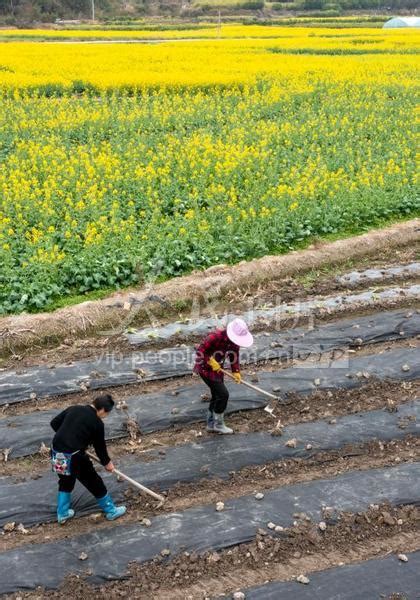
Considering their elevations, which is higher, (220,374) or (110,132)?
(110,132)

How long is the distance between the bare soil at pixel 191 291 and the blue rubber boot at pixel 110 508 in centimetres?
346

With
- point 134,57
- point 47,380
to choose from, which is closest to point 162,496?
point 47,380

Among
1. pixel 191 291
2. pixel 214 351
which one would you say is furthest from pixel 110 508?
pixel 191 291

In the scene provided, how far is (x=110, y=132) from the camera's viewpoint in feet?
54.3

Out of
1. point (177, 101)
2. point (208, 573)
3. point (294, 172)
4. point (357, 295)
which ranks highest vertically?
point (177, 101)

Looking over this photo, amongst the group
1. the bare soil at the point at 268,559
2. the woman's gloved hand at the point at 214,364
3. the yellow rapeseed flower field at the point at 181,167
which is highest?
the yellow rapeseed flower field at the point at 181,167

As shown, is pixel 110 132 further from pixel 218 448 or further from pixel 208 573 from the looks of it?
pixel 208 573

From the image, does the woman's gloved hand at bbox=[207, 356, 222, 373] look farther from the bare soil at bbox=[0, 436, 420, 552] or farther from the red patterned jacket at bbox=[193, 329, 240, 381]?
the bare soil at bbox=[0, 436, 420, 552]

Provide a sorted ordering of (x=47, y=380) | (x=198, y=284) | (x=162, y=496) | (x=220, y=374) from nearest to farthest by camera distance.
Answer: (x=162, y=496)
(x=220, y=374)
(x=47, y=380)
(x=198, y=284)

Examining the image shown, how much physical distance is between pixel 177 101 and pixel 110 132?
408 cm

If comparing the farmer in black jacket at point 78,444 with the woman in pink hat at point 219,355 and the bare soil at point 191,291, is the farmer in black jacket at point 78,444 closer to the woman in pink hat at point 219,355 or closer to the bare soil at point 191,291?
the woman in pink hat at point 219,355

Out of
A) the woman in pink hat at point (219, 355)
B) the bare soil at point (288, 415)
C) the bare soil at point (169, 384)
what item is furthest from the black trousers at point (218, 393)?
the bare soil at point (169, 384)

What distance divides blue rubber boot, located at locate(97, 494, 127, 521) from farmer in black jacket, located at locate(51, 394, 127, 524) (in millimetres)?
67

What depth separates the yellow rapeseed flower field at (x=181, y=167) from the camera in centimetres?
1015
